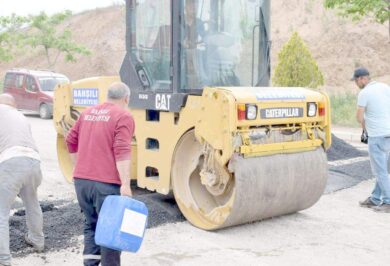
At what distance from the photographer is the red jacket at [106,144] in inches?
161

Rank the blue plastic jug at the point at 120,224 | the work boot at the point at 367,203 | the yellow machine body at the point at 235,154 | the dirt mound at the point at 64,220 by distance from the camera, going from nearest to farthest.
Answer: the blue plastic jug at the point at 120,224 < the dirt mound at the point at 64,220 < the yellow machine body at the point at 235,154 < the work boot at the point at 367,203

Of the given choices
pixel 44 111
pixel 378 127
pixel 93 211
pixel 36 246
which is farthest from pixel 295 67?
pixel 93 211

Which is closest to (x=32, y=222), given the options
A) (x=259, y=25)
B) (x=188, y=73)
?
(x=188, y=73)

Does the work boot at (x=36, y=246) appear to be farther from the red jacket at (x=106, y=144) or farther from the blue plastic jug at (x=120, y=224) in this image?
the blue plastic jug at (x=120, y=224)

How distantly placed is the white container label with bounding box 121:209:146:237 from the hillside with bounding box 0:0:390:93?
21.7m

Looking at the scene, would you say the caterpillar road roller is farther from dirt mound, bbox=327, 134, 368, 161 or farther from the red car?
the red car

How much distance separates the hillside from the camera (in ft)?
86.1

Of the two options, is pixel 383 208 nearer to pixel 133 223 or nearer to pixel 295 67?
pixel 133 223

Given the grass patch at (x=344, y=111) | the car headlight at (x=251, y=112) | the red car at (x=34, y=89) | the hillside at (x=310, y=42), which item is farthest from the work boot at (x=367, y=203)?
the hillside at (x=310, y=42)

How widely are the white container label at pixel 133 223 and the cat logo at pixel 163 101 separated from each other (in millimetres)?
2179

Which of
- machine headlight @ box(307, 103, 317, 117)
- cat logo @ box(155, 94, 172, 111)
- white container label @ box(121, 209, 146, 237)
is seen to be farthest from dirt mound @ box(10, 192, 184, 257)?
machine headlight @ box(307, 103, 317, 117)

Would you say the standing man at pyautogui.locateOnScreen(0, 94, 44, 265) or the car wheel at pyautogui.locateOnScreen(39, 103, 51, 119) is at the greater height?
the standing man at pyautogui.locateOnScreen(0, 94, 44, 265)

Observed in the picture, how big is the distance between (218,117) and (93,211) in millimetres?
1600

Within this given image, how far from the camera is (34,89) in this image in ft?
62.8
